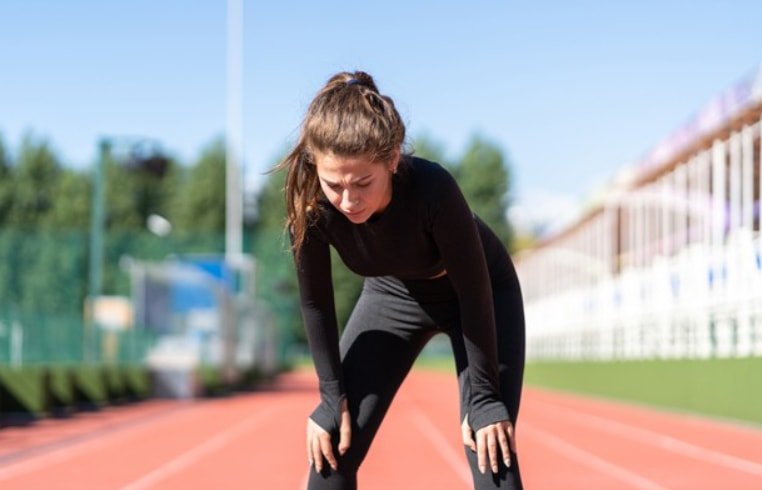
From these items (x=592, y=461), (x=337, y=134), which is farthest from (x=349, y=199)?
(x=592, y=461)

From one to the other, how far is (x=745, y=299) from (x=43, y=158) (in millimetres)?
63207

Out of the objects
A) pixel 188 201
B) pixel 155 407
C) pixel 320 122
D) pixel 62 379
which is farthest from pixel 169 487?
pixel 188 201

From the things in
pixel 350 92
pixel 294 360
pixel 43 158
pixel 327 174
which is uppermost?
pixel 43 158

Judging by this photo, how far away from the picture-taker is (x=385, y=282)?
3.99m

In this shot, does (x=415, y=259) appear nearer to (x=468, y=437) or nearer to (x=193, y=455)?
(x=468, y=437)

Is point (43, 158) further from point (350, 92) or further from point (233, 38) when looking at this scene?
point (350, 92)

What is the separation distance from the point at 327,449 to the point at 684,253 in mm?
25176

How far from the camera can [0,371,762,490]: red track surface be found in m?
10.3

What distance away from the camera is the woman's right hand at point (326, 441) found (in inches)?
149

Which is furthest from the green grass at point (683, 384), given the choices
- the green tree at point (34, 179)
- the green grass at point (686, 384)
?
the green tree at point (34, 179)

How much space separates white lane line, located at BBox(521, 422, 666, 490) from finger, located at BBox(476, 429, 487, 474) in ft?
21.1

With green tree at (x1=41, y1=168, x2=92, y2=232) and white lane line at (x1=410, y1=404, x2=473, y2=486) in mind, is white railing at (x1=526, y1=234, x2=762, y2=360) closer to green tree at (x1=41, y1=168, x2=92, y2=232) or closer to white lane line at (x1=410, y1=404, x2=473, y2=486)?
white lane line at (x1=410, y1=404, x2=473, y2=486)

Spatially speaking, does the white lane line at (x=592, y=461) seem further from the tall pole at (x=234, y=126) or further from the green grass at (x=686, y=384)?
the tall pole at (x=234, y=126)

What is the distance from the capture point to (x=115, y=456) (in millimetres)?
12891
